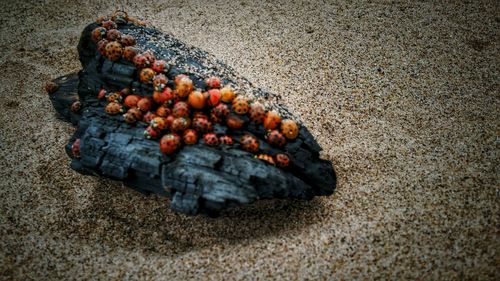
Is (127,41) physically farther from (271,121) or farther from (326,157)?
(326,157)

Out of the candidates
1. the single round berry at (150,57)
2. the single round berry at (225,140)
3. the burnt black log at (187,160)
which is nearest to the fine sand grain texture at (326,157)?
Result: the burnt black log at (187,160)

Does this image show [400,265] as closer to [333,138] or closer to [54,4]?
[333,138]

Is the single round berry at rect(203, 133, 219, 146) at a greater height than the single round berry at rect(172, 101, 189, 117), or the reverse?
the single round berry at rect(172, 101, 189, 117)

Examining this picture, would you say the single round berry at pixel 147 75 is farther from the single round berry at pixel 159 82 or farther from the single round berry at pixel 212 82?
the single round berry at pixel 212 82

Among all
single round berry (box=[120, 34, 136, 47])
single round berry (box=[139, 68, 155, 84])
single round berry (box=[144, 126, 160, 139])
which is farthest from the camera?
single round berry (box=[120, 34, 136, 47])

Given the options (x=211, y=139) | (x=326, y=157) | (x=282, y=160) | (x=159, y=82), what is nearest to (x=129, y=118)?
(x=159, y=82)

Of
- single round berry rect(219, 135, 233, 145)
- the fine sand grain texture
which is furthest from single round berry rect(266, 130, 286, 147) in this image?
the fine sand grain texture

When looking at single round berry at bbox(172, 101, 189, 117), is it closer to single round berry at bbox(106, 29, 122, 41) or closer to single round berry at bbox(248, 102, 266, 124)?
single round berry at bbox(248, 102, 266, 124)
